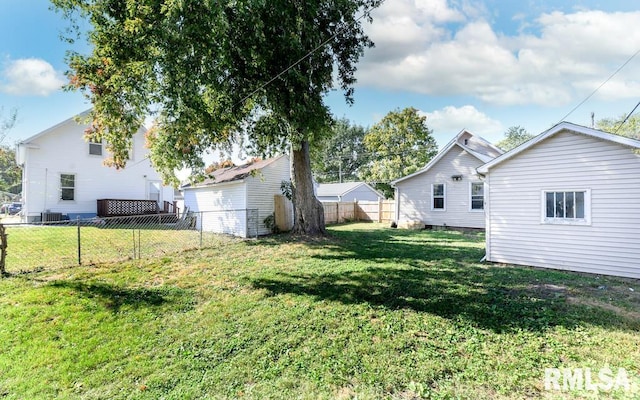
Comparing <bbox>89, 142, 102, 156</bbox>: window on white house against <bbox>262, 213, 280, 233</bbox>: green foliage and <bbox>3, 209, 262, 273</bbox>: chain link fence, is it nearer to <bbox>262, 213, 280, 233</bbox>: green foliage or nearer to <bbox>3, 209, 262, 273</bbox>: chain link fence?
<bbox>3, 209, 262, 273</bbox>: chain link fence

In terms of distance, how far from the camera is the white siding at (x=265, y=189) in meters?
13.1

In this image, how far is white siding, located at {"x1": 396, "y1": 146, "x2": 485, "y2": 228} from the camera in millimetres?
14844

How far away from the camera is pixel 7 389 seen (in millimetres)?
3018

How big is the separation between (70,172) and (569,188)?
70.1ft

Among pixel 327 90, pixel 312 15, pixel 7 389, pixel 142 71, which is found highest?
pixel 312 15

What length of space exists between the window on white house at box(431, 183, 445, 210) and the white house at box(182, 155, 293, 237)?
7.82 metres

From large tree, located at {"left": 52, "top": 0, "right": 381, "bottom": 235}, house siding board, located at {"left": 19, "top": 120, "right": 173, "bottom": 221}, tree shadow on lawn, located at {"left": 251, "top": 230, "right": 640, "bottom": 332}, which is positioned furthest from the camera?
house siding board, located at {"left": 19, "top": 120, "right": 173, "bottom": 221}

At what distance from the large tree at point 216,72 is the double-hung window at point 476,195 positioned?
8.16 m

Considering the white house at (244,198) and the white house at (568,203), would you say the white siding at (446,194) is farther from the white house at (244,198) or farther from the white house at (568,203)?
the white house at (568,203)

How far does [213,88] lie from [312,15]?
3.86 m

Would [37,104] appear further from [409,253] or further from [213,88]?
[409,253]

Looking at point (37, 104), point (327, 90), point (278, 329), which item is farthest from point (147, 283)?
point (37, 104)

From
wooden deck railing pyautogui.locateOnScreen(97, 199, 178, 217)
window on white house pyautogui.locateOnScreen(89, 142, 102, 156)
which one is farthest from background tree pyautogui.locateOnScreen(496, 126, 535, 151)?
window on white house pyautogui.locateOnScreen(89, 142, 102, 156)

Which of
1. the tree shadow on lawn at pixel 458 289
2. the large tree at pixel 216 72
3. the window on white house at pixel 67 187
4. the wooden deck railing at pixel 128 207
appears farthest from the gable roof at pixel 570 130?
the window on white house at pixel 67 187
